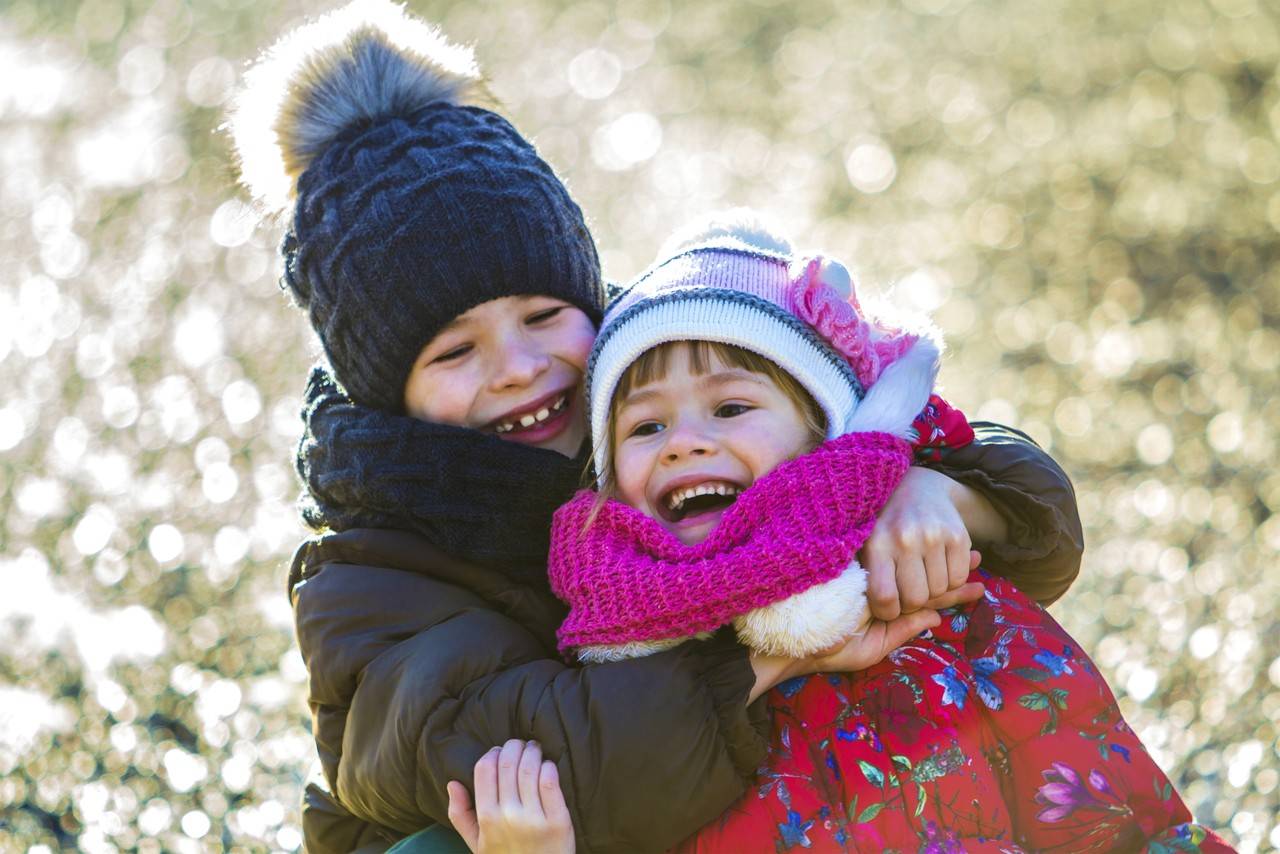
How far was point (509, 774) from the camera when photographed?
1950 mm

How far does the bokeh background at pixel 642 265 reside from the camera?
354 cm

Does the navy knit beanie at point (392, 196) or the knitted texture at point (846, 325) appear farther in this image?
the navy knit beanie at point (392, 196)

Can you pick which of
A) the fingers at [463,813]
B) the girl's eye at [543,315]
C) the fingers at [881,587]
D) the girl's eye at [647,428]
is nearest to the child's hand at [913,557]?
the fingers at [881,587]

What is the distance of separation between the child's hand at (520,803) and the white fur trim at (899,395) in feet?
2.04

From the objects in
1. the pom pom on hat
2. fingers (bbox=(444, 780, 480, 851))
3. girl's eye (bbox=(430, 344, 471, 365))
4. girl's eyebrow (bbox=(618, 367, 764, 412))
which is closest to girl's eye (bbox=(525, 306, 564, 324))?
girl's eye (bbox=(430, 344, 471, 365))

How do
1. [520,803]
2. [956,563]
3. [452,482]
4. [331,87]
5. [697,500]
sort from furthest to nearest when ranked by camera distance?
[331,87] < [452,482] < [697,500] < [956,563] < [520,803]

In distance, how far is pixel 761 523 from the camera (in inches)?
78.4

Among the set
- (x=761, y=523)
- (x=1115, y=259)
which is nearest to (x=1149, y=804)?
(x=761, y=523)

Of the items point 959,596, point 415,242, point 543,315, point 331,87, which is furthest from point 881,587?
point 331,87

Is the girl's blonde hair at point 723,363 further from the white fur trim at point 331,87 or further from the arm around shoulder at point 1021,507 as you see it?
the white fur trim at point 331,87

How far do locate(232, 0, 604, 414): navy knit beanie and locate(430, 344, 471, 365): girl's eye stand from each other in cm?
3

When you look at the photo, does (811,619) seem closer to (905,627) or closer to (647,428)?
(905,627)

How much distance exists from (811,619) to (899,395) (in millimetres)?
384

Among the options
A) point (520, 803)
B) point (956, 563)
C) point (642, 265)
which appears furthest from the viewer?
point (642, 265)
